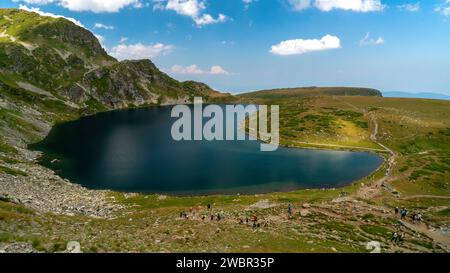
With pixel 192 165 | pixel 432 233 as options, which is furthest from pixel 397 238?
pixel 192 165

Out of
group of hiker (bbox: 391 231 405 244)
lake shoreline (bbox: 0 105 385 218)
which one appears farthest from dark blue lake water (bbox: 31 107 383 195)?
group of hiker (bbox: 391 231 405 244)

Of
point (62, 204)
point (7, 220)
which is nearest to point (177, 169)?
point (62, 204)

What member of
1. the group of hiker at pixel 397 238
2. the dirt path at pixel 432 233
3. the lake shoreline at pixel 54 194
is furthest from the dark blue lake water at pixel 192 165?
the group of hiker at pixel 397 238

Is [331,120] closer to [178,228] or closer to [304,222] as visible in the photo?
[304,222]

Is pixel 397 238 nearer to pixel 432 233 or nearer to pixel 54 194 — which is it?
pixel 432 233

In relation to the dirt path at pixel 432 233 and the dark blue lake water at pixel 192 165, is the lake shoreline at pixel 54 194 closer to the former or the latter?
the dark blue lake water at pixel 192 165

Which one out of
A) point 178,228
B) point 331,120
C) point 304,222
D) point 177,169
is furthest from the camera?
point 331,120

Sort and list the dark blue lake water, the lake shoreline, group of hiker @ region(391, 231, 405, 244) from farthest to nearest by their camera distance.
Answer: the dark blue lake water < the lake shoreline < group of hiker @ region(391, 231, 405, 244)

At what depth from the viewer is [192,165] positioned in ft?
381

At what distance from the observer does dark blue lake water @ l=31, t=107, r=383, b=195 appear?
97125 millimetres

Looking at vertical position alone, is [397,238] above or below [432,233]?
above

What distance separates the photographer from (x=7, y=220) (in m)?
41.1

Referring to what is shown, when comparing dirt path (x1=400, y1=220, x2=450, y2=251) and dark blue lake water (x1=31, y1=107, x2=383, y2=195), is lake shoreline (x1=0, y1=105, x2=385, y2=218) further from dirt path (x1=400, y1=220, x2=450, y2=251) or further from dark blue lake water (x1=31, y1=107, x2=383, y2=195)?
dirt path (x1=400, y1=220, x2=450, y2=251)
